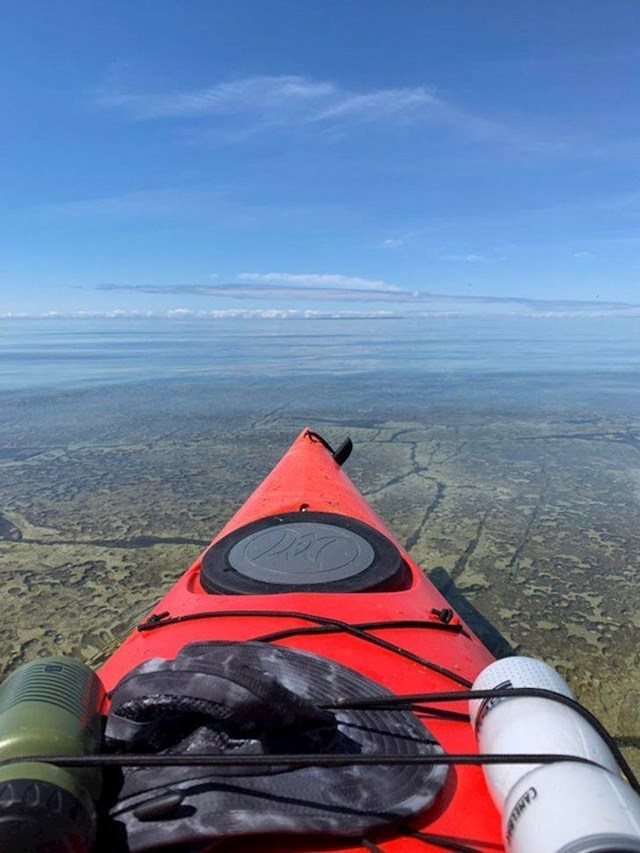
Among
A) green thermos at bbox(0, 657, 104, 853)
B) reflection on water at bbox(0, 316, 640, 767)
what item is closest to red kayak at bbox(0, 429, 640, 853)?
green thermos at bbox(0, 657, 104, 853)

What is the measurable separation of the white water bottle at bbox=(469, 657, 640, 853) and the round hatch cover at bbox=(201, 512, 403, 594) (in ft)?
3.36

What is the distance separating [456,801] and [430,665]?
0.60 meters

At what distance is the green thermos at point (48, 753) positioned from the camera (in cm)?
98

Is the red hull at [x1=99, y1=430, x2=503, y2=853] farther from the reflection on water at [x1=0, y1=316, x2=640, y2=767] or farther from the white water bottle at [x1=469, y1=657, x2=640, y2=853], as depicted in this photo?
the reflection on water at [x1=0, y1=316, x2=640, y2=767]

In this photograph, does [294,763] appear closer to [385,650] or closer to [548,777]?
[548,777]

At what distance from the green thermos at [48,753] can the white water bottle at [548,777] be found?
79cm

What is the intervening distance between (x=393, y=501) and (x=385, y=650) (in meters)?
3.58

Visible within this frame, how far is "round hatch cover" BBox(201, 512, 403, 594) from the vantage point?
2.41m

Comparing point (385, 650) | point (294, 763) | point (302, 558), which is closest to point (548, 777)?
point (294, 763)

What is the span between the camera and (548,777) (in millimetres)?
1056

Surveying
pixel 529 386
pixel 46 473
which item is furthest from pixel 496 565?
pixel 529 386

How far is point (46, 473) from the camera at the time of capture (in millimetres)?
6395

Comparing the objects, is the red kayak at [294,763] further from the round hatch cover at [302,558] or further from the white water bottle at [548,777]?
the round hatch cover at [302,558]

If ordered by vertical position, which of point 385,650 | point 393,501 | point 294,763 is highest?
point 294,763
